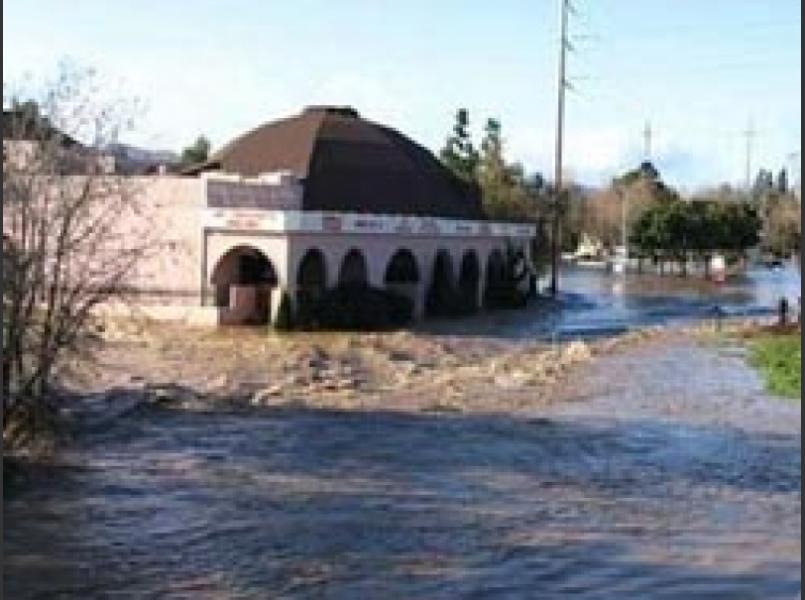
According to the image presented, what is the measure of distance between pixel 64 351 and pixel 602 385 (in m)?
12.1

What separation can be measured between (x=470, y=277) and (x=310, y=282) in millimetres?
13854

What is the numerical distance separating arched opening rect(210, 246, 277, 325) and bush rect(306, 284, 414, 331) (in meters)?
1.62

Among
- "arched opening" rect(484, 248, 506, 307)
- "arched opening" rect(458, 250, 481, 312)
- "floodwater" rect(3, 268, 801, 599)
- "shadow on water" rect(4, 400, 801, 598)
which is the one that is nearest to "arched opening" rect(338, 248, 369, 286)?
"arched opening" rect(458, 250, 481, 312)

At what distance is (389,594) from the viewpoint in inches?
462

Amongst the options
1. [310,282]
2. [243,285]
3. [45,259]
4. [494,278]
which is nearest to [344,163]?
[494,278]

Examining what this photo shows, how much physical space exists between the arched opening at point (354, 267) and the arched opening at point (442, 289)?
402 centimetres

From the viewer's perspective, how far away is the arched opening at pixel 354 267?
48.4m

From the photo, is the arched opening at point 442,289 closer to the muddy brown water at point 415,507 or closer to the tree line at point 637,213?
the tree line at point 637,213

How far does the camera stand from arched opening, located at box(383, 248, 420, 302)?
51500 millimetres

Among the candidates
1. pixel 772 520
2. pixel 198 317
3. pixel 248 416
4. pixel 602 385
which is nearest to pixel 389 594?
pixel 772 520

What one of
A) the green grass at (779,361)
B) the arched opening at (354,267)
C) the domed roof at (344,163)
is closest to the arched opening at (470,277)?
the domed roof at (344,163)

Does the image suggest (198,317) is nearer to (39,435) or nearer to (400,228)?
(400,228)

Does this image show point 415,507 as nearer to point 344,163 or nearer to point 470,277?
point 344,163

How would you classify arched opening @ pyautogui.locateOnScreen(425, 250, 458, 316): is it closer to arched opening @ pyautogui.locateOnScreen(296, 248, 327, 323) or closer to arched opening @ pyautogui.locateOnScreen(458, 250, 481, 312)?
arched opening @ pyautogui.locateOnScreen(458, 250, 481, 312)
